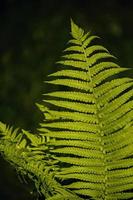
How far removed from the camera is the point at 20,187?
3445 millimetres

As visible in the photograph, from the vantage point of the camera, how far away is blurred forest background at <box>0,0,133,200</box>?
354 centimetres

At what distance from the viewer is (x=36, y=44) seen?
3822mm

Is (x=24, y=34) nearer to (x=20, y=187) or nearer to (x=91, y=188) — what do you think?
(x=20, y=187)

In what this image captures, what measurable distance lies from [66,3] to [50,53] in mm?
555

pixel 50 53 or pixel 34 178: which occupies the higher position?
pixel 50 53

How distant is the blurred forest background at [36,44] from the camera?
3.54 metres

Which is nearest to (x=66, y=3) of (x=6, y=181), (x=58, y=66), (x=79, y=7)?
(x=79, y=7)

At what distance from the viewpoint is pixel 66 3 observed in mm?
4020

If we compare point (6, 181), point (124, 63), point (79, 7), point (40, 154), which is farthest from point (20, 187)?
point (40, 154)

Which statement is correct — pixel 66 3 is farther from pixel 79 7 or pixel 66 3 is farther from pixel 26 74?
pixel 26 74

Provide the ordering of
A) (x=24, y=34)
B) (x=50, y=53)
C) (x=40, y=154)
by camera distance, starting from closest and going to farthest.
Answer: (x=40, y=154) < (x=50, y=53) < (x=24, y=34)

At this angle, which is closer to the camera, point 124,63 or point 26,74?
point 124,63

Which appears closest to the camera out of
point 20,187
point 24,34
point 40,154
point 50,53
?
point 40,154

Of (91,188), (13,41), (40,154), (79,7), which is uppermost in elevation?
(79,7)
